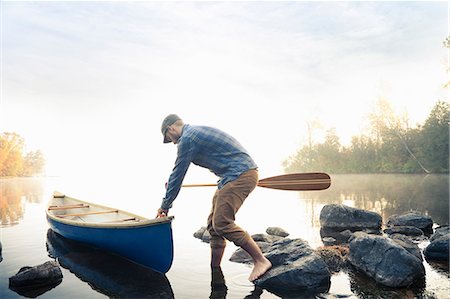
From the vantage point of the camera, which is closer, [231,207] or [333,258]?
[231,207]

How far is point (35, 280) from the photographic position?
498 cm

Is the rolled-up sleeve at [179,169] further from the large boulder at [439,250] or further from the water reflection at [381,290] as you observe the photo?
the large boulder at [439,250]

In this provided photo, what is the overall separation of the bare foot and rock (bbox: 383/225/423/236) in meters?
4.65

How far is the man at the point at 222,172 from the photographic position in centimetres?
472

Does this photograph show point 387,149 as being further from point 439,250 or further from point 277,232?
point 439,250

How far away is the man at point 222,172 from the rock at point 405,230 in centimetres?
469

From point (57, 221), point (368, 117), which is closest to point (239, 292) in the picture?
point (57, 221)

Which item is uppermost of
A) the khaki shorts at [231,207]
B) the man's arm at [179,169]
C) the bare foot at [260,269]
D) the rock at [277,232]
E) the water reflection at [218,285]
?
the man's arm at [179,169]

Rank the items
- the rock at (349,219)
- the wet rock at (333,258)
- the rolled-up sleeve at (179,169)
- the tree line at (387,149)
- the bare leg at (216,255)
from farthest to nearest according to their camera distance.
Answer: the tree line at (387,149), the rock at (349,219), the wet rock at (333,258), the bare leg at (216,255), the rolled-up sleeve at (179,169)

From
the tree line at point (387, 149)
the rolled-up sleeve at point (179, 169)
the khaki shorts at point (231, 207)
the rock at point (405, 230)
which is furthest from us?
the tree line at point (387, 149)

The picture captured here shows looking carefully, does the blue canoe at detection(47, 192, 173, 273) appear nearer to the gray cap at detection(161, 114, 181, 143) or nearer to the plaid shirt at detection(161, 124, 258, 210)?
the plaid shirt at detection(161, 124, 258, 210)

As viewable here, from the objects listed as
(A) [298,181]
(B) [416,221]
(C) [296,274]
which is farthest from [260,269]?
(B) [416,221]

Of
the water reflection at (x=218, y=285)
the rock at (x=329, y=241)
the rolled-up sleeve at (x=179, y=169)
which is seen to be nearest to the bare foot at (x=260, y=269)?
the water reflection at (x=218, y=285)

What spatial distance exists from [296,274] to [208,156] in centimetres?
200
